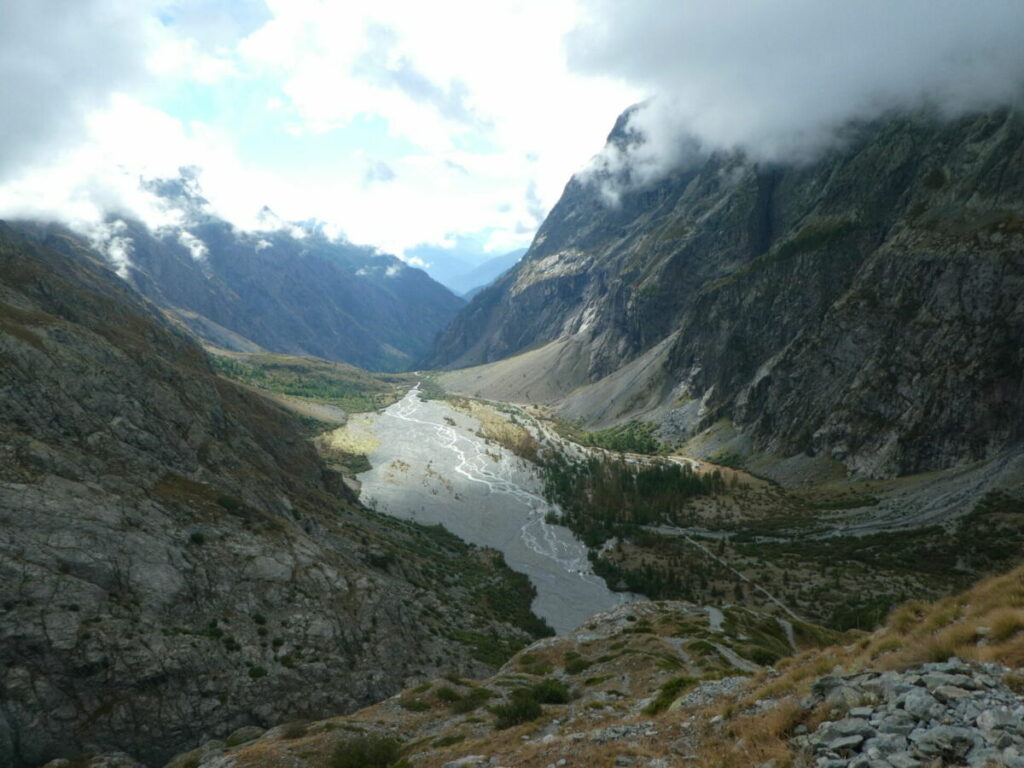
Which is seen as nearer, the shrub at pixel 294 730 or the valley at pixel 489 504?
the shrub at pixel 294 730

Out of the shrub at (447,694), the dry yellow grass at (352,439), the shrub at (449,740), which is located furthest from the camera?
the dry yellow grass at (352,439)

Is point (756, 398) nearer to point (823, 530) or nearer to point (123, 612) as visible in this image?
point (823, 530)

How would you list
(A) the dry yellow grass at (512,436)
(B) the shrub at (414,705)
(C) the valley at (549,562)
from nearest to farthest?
(C) the valley at (549,562) → (B) the shrub at (414,705) → (A) the dry yellow grass at (512,436)

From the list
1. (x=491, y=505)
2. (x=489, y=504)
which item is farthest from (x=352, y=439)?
(x=491, y=505)

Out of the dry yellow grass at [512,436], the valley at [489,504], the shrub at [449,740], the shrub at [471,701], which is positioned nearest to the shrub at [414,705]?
the shrub at [471,701]

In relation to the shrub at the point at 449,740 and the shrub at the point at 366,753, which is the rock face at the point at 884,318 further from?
the shrub at the point at 366,753

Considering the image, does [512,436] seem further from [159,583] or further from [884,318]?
[159,583]
